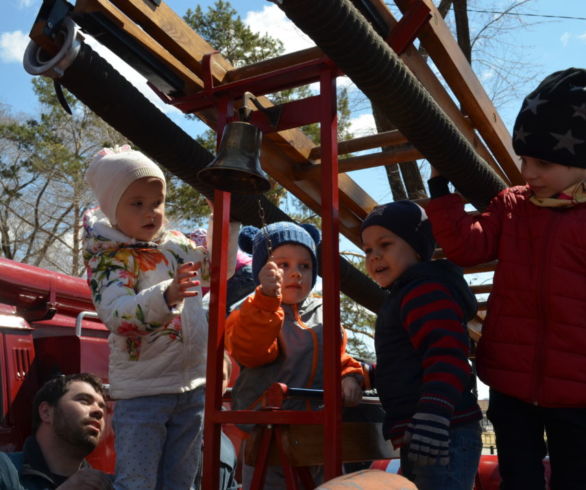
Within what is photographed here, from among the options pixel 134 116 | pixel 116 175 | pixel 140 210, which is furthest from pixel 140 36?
pixel 140 210

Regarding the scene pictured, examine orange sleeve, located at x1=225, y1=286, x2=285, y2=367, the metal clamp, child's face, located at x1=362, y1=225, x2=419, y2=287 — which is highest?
the metal clamp

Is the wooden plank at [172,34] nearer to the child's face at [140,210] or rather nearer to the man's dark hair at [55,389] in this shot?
the child's face at [140,210]

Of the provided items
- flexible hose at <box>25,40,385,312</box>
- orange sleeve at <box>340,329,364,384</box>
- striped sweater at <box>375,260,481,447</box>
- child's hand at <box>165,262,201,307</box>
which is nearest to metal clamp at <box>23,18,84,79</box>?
flexible hose at <box>25,40,385,312</box>

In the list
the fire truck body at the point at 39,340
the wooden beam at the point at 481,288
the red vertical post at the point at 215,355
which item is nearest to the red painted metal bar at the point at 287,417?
the red vertical post at the point at 215,355

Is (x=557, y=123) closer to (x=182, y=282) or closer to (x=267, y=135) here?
(x=182, y=282)

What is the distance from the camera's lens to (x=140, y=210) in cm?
294

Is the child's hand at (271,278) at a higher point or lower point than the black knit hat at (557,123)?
lower

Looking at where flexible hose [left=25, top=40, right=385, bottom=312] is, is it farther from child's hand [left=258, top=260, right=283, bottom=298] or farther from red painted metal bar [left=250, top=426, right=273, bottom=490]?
red painted metal bar [left=250, top=426, right=273, bottom=490]

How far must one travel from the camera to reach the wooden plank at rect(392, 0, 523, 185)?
3.28m

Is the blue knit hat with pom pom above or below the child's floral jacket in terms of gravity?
above

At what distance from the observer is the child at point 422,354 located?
2.25 meters

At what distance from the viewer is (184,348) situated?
290 centimetres

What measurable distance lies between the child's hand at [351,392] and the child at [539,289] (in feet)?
1.49

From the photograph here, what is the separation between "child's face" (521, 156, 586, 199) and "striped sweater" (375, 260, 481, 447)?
42 centimetres
